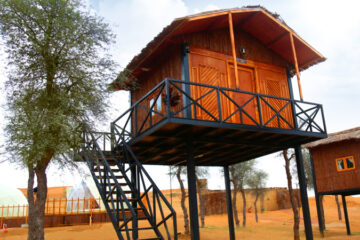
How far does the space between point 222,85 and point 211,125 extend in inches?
110

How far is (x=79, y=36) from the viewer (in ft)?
42.1

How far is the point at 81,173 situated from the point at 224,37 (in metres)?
7.43

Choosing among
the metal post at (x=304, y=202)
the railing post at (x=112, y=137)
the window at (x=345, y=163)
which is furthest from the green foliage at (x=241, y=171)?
the railing post at (x=112, y=137)

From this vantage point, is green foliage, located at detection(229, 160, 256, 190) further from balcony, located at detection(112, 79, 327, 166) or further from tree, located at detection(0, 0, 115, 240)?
tree, located at detection(0, 0, 115, 240)

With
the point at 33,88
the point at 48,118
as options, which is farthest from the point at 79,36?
the point at 48,118

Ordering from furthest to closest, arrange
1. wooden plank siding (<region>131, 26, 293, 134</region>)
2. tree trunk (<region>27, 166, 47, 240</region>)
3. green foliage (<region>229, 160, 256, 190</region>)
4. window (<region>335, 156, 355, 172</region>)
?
1. green foliage (<region>229, 160, 256, 190</region>)
2. window (<region>335, 156, 355, 172</region>)
3. tree trunk (<region>27, 166, 47, 240</region>)
4. wooden plank siding (<region>131, 26, 293, 134</region>)

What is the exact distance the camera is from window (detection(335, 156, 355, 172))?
21469mm

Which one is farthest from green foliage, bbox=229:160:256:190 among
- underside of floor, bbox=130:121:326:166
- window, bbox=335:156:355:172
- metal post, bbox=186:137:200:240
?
metal post, bbox=186:137:200:240

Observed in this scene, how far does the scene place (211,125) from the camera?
396 inches

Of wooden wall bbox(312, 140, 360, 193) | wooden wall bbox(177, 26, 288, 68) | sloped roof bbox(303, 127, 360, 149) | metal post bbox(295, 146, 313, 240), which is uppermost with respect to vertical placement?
wooden wall bbox(177, 26, 288, 68)

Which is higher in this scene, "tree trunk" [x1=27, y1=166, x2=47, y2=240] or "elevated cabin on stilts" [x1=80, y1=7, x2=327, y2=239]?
"elevated cabin on stilts" [x1=80, y1=7, x2=327, y2=239]

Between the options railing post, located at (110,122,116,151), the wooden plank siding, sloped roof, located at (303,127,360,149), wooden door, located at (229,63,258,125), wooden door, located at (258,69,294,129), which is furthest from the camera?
sloped roof, located at (303,127,360,149)

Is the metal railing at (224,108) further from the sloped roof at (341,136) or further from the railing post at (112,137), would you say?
the sloped roof at (341,136)

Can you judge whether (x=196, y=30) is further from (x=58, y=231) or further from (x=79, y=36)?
(x=58, y=231)
